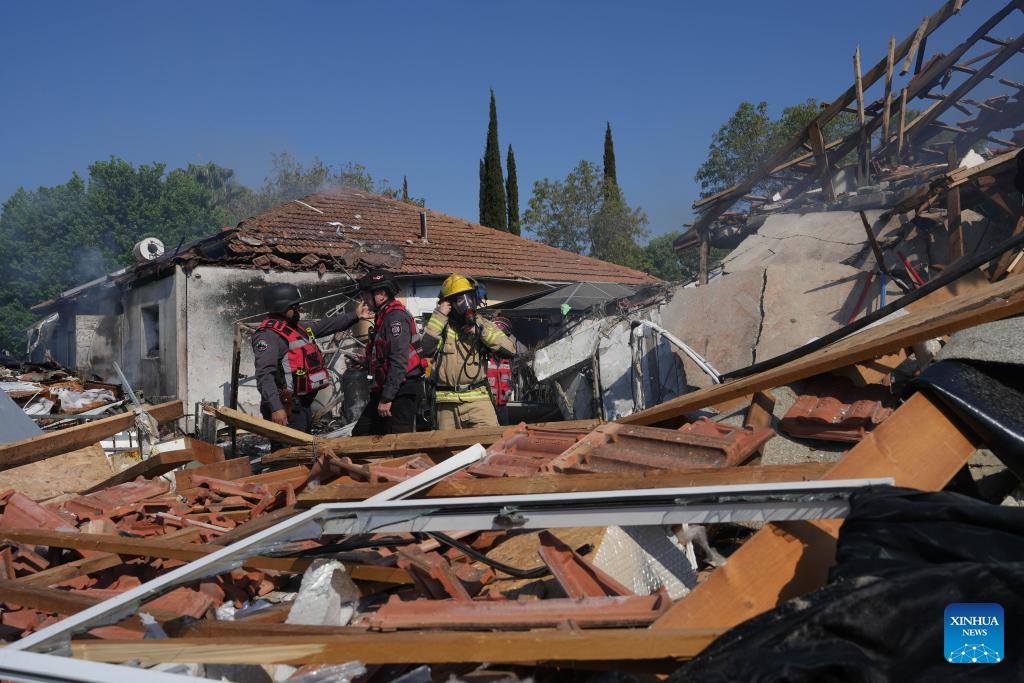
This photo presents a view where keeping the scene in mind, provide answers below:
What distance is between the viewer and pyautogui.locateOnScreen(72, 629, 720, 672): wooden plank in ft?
5.46

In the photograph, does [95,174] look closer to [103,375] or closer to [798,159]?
[103,375]

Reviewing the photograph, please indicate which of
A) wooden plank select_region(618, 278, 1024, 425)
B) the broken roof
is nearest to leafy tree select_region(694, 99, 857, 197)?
the broken roof

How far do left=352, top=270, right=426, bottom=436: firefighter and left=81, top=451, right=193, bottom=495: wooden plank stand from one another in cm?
144

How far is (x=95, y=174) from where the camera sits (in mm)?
39062

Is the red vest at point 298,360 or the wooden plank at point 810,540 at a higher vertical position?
the red vest at point 298,360

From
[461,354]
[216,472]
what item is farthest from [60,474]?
[461,354]

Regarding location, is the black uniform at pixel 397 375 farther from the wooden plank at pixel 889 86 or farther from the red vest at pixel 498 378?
the wooden plank at pixel 889 86

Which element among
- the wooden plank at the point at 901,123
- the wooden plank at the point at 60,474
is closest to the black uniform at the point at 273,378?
the wooden plank at the point at 60,474

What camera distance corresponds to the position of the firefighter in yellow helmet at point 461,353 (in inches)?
223

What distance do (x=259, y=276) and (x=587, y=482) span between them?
10.7m

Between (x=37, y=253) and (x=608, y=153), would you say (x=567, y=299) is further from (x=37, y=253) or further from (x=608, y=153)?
(x=37, y=253)

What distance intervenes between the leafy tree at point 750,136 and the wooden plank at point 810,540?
2754cm

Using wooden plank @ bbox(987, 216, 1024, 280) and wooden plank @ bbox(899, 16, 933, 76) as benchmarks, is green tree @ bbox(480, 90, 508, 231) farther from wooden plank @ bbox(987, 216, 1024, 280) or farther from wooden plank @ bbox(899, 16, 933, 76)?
wooden plank @ bbox(987, 216, 1024, 280)

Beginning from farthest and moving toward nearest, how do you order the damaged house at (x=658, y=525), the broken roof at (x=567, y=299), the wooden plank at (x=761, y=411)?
1. the broken roof at (x=567, y=299)
2. the wooden plank at (x=761, y=411)
3. the damaged house at (x=658, y=525)
